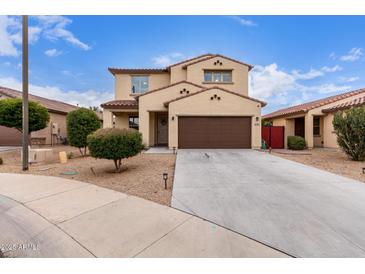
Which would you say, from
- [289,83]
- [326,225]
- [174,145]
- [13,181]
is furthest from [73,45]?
[289,83]

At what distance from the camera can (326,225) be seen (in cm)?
321

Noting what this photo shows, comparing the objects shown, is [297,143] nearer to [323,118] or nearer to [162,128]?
[323,118]

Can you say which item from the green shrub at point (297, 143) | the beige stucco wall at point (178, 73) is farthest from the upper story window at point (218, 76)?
the green shrub at point (297, 143)

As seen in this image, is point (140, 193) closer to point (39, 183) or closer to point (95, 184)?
point (95, 184)

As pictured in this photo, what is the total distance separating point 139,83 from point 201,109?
7860 mm

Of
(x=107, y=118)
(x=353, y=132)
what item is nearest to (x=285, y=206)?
(x=353, y=132)

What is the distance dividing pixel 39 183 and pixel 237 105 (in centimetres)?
1176

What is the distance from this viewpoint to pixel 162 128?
16.3 metres

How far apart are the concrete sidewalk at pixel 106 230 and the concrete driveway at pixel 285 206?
0.41m

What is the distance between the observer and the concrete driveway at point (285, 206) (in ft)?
9.07

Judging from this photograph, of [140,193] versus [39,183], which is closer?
[140,193]

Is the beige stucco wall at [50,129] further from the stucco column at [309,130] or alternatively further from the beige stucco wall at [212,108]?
the stucco column at [309,130]

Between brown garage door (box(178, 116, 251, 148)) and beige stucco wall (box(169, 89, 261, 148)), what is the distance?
1.13 feet

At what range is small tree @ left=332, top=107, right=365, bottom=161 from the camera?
928 centimetres
